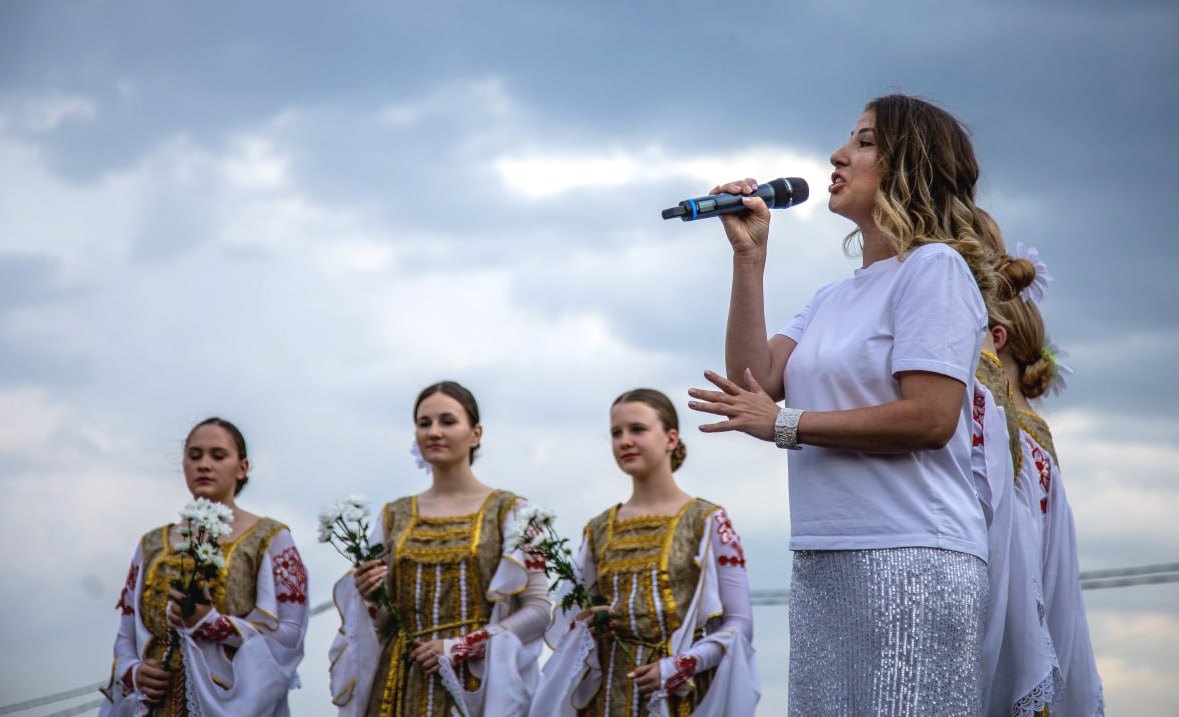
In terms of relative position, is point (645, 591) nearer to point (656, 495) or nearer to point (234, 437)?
point (656, 495)

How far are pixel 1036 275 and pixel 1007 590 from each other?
1.79m

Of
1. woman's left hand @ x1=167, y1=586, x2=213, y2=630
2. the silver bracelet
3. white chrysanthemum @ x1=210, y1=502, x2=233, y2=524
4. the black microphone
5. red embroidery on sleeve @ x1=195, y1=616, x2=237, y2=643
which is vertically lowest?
red embroidery on sleeve @ x1=195, y1=616, x2=237, y2=643

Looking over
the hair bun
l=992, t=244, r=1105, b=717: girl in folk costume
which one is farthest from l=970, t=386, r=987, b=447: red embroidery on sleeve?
the hair bun

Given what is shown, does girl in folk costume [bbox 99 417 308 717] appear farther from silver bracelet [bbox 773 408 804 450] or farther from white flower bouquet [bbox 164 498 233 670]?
silver bracelet [bbox 773 408 804 450]

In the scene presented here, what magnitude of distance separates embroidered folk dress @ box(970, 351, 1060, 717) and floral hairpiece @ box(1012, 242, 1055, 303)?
1538mm

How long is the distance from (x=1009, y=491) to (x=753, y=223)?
29.0 inches

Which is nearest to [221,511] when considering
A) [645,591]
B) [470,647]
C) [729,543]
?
[470,647]

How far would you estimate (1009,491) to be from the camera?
8.02 ft

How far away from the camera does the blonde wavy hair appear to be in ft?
7.08

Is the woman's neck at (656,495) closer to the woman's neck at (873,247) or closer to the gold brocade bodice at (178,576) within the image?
the gold brocade bodice at (178,576)

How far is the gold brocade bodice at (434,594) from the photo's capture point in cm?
451

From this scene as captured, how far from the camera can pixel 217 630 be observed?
464 centimetres

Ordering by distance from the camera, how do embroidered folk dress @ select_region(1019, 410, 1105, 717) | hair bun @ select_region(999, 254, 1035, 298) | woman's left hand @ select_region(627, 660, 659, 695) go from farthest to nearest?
woman's left hand @ select_region(627, 660, 659, 695), hair bun @ select_region(999, 254, 1035, 298), embroidered folk dress @ select_region(1019, 410, 1105, 717)

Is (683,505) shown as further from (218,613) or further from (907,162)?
(907,162)
